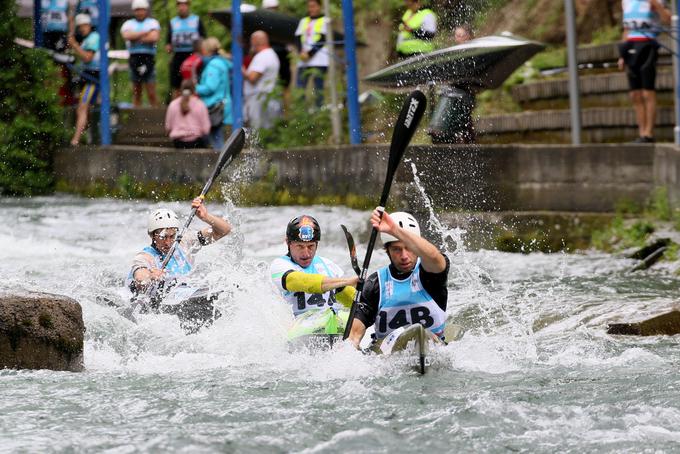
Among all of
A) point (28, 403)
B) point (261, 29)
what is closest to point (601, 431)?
point (28, 403)

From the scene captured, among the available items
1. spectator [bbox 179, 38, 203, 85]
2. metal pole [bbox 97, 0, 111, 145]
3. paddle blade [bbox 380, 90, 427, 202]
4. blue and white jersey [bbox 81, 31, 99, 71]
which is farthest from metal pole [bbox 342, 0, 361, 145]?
Result: paddle blade [bbox 380, 90, 427, 202]

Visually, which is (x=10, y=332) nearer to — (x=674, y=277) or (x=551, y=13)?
(x=674, y=277)

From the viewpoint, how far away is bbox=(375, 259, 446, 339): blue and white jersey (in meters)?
9.06

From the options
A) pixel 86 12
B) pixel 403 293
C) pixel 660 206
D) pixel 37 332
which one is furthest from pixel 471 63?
pixel 37 332

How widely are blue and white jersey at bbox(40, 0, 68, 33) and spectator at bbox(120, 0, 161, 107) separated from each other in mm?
1508

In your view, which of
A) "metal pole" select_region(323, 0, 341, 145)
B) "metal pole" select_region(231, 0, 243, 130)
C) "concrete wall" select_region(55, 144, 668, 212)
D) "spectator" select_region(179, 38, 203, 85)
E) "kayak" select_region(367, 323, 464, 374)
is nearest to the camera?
"kayak" select_region(367, 323, 464, 374)

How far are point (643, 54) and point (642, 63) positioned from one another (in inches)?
3.8

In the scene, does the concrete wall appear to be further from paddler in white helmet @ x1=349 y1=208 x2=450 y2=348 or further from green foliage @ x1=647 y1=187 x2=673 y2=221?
paddler in white helmet @ x1=349 y1=208 x2=450 y2=348

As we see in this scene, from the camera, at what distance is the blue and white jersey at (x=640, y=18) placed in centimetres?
1432

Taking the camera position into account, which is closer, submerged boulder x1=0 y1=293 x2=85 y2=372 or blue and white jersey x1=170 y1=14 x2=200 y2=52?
submerged boulder x1=0 y1=293 x2=85 y2=372

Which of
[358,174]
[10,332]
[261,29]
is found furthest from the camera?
[261,29]

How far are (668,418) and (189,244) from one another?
17.3ft

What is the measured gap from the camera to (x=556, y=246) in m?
14.7

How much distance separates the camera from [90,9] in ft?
65.9
